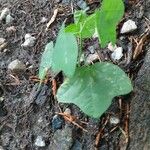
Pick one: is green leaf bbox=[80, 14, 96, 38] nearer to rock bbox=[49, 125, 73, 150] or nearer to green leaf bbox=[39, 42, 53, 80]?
green leaf bbox=[39, 42, 53, 80]

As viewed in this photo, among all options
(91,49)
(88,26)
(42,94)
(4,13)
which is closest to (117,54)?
(91,49)

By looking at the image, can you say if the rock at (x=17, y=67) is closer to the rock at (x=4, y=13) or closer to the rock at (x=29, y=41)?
the rock at (x=29, y=41)

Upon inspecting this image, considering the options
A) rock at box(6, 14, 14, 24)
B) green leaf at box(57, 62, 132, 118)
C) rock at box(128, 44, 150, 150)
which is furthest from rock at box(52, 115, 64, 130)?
rock at box(6, 14, 14, 24)

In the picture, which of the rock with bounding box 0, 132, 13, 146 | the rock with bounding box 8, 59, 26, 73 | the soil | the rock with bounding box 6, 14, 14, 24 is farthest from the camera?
the rock with bounding box 6, 14, 14, 24

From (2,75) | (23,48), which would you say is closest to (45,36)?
(23,48)

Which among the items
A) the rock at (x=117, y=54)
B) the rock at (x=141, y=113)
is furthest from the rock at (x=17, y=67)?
the rock at (x=141, y=113)

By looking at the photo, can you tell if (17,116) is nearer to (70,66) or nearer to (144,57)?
(70,66)
